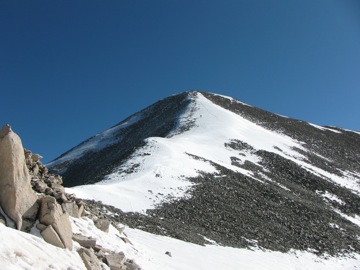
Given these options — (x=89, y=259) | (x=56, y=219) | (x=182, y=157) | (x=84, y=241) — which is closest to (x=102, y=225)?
(x=84, y=241)

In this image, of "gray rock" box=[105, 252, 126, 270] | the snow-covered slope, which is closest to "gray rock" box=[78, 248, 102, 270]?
"gray rock" box=[105, 252, 126, 270]

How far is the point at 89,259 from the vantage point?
9.75 m

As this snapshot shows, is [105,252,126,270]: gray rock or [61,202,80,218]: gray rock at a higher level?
[61,202,80,218]: gray rock

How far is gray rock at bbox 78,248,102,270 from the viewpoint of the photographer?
9.53m

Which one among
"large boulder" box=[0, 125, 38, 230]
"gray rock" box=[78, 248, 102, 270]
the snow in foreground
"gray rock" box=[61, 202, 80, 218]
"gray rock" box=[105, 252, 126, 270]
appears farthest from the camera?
"gray rock" box=[61, 202, 80, 218]

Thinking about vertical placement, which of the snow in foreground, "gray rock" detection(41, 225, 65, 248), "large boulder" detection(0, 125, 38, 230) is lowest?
the snow in foreground

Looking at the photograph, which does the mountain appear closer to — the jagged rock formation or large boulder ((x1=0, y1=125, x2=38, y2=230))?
the jagged rock formation

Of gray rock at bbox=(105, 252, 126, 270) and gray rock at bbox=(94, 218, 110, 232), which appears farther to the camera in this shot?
gray rock at bbox=(94, 218, 110, 232)

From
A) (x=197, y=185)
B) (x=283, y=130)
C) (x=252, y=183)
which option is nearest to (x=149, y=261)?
(x=197, y=185)

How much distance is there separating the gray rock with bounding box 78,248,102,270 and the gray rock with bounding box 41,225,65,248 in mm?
635

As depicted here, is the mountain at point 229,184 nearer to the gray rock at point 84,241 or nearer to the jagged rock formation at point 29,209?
the gray rock at point 84,241

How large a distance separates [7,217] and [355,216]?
35940 millimetres

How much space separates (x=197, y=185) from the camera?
1256 inches

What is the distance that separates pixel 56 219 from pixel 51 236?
52 cm
